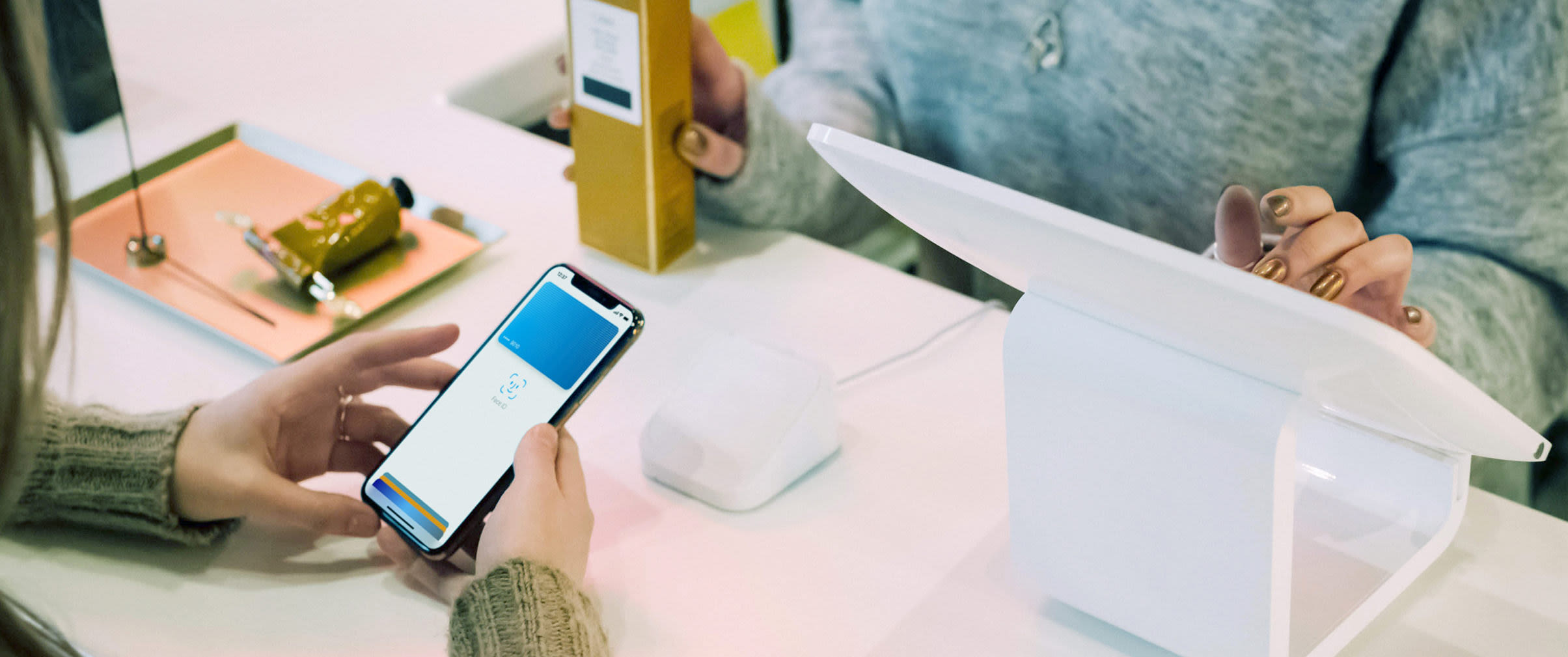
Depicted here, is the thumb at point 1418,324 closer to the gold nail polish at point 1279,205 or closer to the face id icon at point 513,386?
the gold nail polish at point 1279,205

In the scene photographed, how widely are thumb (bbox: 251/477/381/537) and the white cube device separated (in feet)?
0.57

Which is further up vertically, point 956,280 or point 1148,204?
point 1148,204

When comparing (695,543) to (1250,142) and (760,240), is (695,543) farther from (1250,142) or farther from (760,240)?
(1250,142)

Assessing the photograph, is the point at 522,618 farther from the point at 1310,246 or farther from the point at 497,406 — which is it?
the point at 1310,246

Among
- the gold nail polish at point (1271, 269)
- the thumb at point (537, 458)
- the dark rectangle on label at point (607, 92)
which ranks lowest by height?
the thumb at point (537, 458)

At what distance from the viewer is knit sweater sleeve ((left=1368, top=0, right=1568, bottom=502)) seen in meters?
0.74

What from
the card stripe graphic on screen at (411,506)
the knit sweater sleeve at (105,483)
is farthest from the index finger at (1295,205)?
the knit sweater sleeve at (105,483)

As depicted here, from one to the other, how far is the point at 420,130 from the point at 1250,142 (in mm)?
747

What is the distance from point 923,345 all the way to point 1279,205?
28 cm

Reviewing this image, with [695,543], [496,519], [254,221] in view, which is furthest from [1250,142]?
[254,221]

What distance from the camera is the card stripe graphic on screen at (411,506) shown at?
24.4 inches

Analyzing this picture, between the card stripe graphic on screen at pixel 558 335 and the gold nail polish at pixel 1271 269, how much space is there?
1.18 feet

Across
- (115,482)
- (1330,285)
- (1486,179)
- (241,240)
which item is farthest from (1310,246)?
(241,240)

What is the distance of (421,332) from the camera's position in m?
0.69
